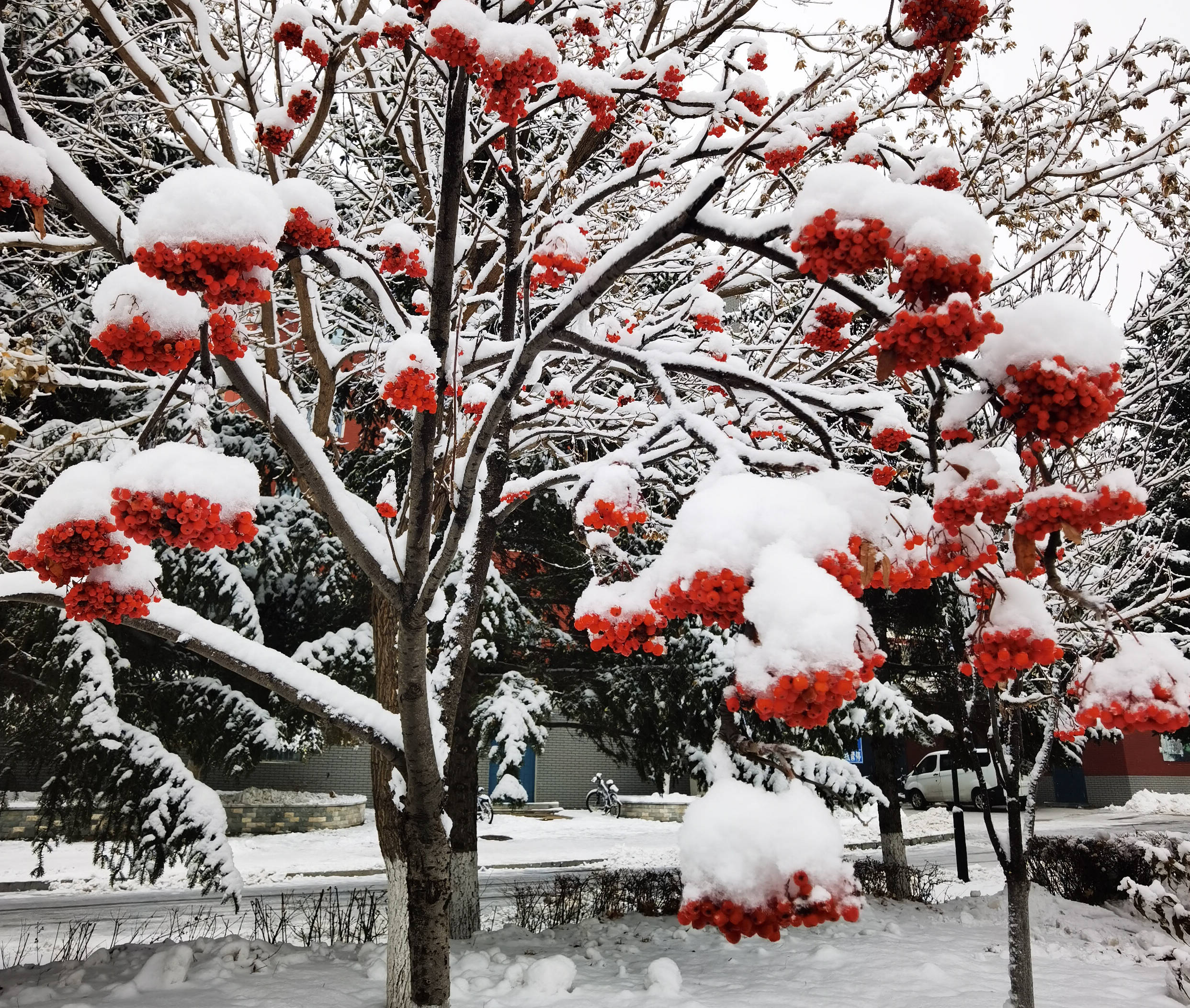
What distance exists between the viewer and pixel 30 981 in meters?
5.65

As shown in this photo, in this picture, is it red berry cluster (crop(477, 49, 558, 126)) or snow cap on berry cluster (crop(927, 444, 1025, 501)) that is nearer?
snow cap on berry cluster (crop(927, 444, 1025, 501))

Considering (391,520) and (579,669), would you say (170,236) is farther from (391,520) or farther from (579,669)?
(579,669)

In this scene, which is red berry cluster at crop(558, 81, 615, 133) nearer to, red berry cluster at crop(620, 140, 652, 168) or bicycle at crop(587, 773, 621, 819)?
red berry cluster at crop(620, 140, 652, 168)

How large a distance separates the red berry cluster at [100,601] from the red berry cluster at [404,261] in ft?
6.68

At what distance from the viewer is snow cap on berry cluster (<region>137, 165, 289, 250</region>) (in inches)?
79.4

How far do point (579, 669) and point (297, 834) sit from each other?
1090cm

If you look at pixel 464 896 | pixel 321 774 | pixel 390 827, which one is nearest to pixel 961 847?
pixel 464 896

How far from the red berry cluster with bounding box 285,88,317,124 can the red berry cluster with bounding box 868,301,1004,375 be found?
3679 millimetres

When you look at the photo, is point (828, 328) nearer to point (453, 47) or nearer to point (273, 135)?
point (453, 47)

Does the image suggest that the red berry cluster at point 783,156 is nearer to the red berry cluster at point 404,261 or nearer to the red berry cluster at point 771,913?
the red berry cluster at point 404,261

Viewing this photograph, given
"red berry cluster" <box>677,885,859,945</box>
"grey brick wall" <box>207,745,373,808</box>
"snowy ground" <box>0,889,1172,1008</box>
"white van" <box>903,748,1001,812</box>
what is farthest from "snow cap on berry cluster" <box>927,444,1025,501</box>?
"white van" <box>903,748,1001,812</box>

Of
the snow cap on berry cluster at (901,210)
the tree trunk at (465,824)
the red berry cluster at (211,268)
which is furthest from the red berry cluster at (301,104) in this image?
the tree trunk at (465,824)

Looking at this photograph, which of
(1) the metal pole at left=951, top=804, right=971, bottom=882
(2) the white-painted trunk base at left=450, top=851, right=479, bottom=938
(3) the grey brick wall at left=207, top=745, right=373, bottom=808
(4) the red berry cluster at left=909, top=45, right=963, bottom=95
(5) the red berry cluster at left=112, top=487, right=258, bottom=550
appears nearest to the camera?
(5) the red berry cluster at left=112, top=487, right=258, bottom=550

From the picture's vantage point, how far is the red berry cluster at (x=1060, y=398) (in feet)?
5.65
